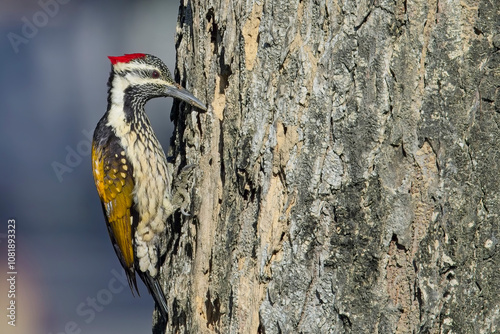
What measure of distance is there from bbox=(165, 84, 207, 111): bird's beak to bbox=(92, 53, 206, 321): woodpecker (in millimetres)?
423

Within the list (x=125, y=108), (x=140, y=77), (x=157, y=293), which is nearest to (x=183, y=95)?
(x=140, y=77)

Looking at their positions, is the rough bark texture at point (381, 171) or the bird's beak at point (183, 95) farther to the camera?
the bird's beak at point (183, 95)

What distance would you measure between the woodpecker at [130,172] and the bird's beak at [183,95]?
0.42 m

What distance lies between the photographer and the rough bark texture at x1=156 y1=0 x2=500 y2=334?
2361 millimetres

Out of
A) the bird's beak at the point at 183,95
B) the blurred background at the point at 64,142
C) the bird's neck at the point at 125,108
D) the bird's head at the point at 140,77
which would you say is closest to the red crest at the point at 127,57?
the bird's head at the point at 140,77

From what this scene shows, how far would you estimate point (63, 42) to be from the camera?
8266 millimetres

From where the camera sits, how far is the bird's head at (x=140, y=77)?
12.3 ft

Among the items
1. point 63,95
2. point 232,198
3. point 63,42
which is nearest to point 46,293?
point 63,95

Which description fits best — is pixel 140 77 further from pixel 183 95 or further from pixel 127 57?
pixel 183 95

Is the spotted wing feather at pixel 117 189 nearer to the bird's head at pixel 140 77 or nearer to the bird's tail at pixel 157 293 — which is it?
the bird's tail at pixel 157 293

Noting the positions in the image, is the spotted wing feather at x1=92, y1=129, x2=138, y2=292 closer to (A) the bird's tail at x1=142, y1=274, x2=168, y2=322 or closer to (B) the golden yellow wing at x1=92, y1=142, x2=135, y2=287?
(B) the golden yellow wing at x1=92, y1=142, x2=135, y2=287

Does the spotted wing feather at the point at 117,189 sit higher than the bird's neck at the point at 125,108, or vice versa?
the bird's neck at the point at 125,108

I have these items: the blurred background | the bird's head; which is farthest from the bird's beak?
the blurred background

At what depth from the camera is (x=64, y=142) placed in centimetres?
798
